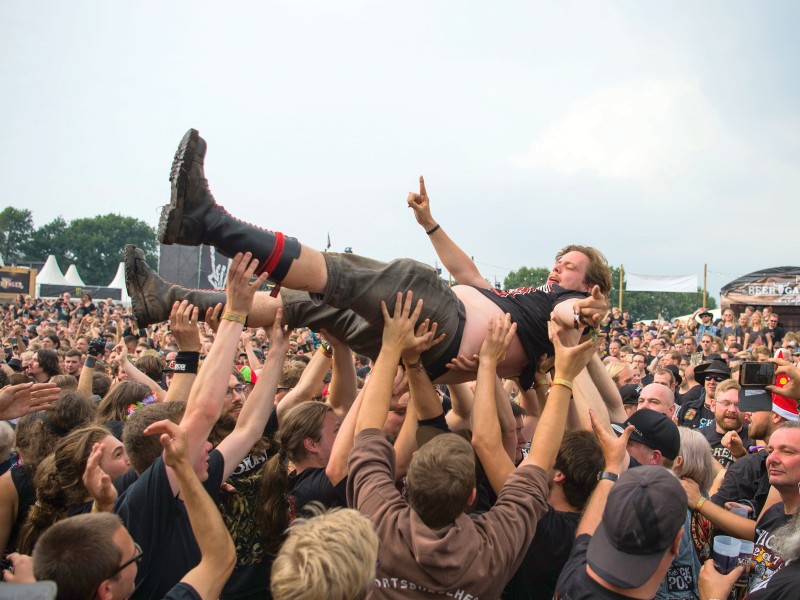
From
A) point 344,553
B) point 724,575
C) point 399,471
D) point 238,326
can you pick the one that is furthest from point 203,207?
point 724,575

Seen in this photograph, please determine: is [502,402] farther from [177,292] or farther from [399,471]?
[177,292]

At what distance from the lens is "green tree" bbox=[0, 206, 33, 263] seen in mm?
91625

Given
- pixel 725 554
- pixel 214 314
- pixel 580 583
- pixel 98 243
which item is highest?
pixel 98 243

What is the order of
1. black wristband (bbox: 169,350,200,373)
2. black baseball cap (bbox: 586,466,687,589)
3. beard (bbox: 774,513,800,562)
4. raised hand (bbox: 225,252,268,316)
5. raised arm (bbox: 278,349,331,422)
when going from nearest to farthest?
1. black baseball cap (bbox: 586,466,687,589)
2. beard (bbox: 774,513,800,562)
3. raised hand (bbox: 225,252,268,316)
4. black wristband (bbox: 169,350,200,373)
5. raised arm (bbox: 278,349,331,422)

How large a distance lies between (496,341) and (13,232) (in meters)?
103

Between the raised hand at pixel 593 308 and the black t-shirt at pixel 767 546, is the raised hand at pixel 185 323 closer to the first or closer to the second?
the raised hand at pixel 593 308

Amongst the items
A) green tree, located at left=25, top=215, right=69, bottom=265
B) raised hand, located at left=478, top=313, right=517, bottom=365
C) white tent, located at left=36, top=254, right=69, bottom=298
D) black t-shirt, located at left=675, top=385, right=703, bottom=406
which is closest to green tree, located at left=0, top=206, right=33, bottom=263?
green tree, located at left=25, top=215, right=69, bottom=265

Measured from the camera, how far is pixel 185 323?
13.0ft

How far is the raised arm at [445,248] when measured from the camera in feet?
14.0

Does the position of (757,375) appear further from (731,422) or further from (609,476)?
(731,422)

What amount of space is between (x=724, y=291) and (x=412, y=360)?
19.1 meters

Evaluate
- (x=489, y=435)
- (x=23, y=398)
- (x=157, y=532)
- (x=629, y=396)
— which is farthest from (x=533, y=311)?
(x=629, y=396)

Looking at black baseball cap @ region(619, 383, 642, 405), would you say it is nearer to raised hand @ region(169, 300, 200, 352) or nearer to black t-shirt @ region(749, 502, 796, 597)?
black t-shirt @ region(749, 502, 796, 597)

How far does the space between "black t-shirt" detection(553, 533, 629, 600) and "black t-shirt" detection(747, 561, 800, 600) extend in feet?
2.23
